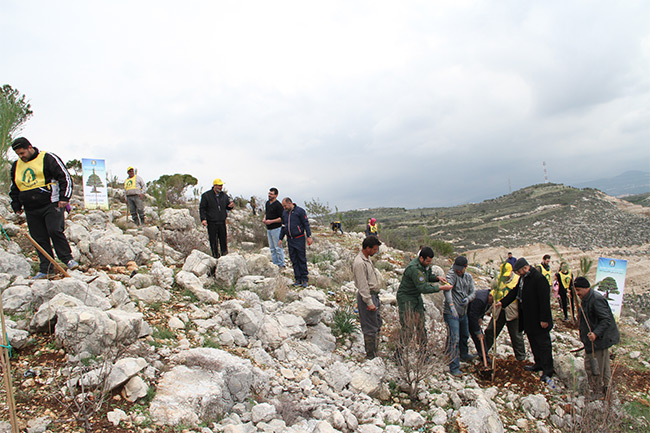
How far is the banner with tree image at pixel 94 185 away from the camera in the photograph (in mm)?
9406

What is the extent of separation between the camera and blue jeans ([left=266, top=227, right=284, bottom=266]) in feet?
26.2

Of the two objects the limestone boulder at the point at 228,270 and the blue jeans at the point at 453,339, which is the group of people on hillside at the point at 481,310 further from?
the limestone boulder at the point at 228,270

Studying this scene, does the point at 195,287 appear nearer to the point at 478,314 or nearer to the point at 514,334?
the point at 478,314

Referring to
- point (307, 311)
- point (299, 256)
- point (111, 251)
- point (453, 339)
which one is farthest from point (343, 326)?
point (111, 251)

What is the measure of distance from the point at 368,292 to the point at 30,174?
4.58m

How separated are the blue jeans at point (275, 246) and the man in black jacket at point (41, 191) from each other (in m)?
3.93

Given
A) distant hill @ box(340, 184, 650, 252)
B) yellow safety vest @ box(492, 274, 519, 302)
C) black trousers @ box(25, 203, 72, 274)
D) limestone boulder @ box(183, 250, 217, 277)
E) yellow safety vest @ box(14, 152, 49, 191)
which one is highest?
yellow safety vest @ box(14, 152, 49, 191)

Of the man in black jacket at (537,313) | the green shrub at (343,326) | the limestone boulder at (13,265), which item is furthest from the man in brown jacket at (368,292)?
the limestone boulder at (13,265)

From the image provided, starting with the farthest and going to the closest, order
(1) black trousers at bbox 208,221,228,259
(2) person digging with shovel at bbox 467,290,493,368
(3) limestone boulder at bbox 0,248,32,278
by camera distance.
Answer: (1) black trousers at bbox 208,221,228,259 < (2) person digging with shovel at bbox 467,290,493,368 < (3) limestone boulder at bbox 0,248,32,278

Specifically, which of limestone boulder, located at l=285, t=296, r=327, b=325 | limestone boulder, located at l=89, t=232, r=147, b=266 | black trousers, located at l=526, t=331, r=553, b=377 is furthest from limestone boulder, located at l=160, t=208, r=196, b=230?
black trousers, located at l=526, t=331, r=553, b=377

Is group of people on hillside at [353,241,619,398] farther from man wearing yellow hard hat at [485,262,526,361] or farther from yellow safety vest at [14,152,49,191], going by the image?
yellow safety vest at [14,152,49,191]

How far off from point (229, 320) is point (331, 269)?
4.98 metres

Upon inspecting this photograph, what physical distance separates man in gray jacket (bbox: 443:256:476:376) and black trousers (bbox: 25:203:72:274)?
17.5 ft

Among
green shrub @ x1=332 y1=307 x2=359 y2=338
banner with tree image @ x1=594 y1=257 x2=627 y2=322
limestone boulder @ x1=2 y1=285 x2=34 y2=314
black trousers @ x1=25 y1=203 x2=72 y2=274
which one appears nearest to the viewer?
limestone boulder @ x1=2 y1=285 x2=34 y2=314
